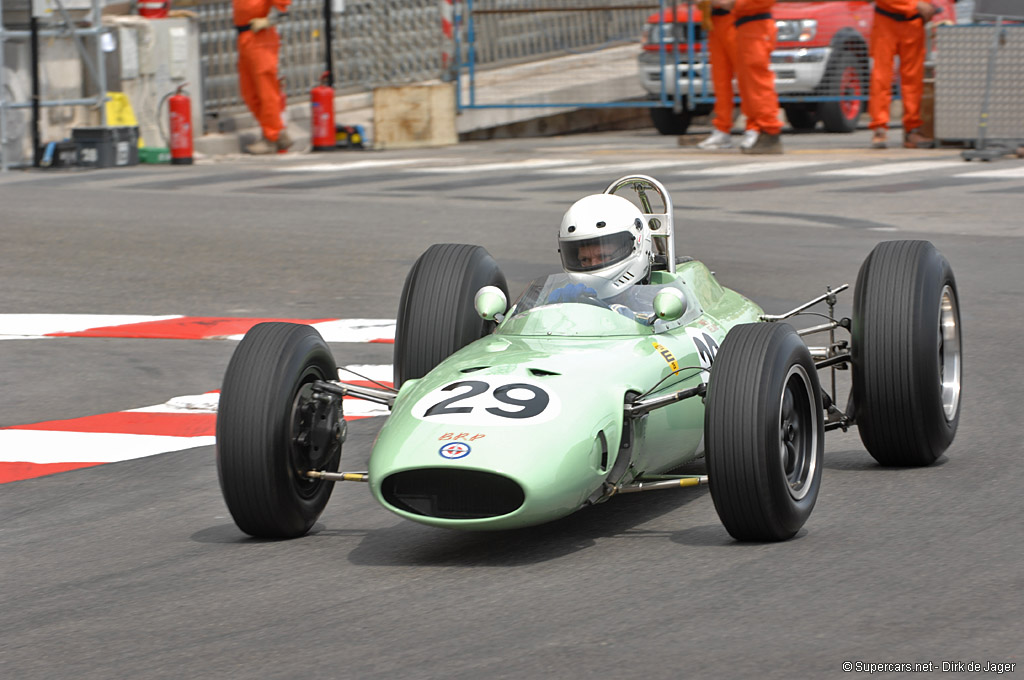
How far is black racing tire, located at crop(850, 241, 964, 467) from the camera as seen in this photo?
21.9 ft

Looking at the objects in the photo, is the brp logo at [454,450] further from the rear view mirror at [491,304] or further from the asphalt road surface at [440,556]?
the rear view mirror at [491,304]

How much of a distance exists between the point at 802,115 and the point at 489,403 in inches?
804

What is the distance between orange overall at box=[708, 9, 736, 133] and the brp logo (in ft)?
51.1

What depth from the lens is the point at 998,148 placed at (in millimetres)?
19812

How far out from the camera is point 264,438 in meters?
5.75

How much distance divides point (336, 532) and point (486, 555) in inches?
28.3

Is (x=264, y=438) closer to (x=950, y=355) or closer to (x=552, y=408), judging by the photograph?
(x=552, y=408)

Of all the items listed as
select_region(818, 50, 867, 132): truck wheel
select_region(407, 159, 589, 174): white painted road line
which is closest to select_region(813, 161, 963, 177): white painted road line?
select_region(407, 159, 589, 174): white painted road line

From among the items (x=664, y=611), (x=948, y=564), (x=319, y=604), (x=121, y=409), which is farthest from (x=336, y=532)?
(x=121, y=409)

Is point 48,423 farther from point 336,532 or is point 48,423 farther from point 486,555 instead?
point 486,555

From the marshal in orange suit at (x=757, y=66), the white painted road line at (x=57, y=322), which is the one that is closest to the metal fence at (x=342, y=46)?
the marshal in orange suit at (x=757, y=66)

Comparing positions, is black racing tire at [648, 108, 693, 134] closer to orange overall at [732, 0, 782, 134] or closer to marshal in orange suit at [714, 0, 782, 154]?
marshal in orange suit at [714, 0, 782, 154]

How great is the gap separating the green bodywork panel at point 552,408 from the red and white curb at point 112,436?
1579 millimetres

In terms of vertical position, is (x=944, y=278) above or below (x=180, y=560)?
above
